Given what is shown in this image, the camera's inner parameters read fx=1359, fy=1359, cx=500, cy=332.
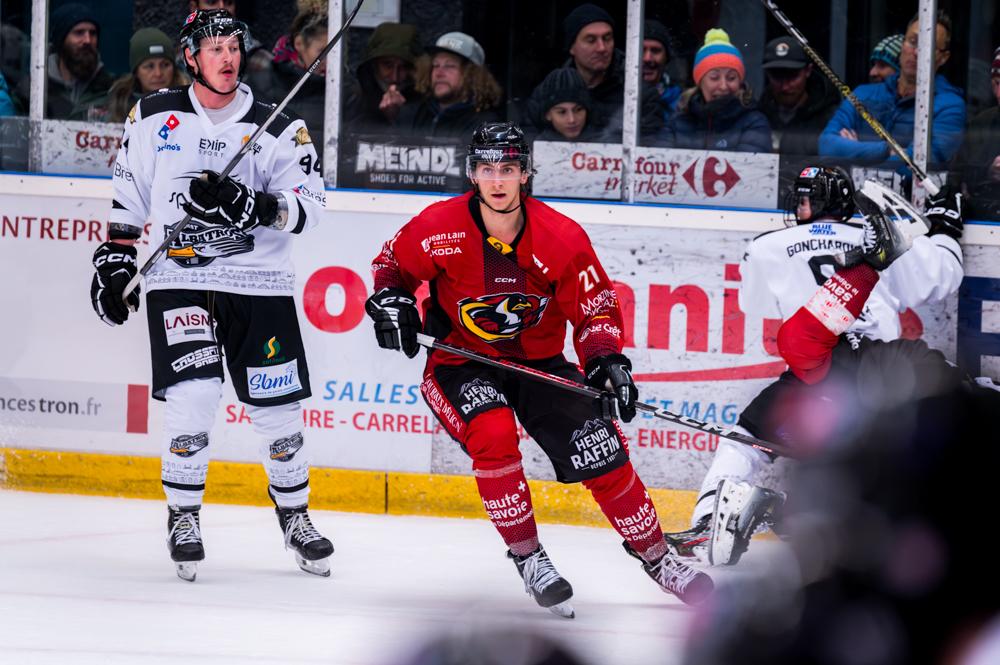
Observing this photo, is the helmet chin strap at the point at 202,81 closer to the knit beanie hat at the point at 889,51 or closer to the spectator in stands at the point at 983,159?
the knit beanie hat at the point at 889,51

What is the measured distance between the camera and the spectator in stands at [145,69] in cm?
467

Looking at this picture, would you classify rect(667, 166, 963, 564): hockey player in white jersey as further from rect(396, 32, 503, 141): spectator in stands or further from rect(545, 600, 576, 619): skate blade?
rect(396, 32, 503, 141): spectator in stands

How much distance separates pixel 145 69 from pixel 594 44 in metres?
1.55

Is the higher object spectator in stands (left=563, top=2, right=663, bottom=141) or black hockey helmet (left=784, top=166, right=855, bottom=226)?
spectator in stands (left=563, top=2, right=663, bottom=141)

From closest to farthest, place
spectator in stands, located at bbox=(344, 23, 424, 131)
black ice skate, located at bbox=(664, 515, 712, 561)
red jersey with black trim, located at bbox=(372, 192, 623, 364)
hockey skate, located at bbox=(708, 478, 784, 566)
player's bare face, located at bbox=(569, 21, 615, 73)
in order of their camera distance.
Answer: red jersey with black trim, located at bbox=(372, 192, 623, 364) < hockey skate, located at bbox=(708, 478, 784, 566) < black ice skate, located at bbox=(664, 515, 712, 561) < player's bare face, located at bbox=(569, 21, 615, 73) < spectator in stands, located at bbox=(344, 23, 424, 131)

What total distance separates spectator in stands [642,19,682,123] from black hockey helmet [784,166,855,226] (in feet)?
2.70

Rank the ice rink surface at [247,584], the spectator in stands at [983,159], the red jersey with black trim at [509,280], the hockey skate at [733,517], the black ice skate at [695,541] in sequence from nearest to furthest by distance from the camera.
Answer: the ice rink surface at [247,584]
the red jersey with black trim at [509,280]
the hockey skate at [733,517]
the black ice skate at [695,541]
the spectator in stands at [983,159]

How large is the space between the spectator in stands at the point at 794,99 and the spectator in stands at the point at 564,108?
569mm

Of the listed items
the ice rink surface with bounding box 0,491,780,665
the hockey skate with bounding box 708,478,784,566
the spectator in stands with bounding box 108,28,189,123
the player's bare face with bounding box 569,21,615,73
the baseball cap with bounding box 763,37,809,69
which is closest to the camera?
the ice rink surface with bounding box 0,491,780,665

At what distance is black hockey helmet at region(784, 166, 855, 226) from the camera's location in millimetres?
3695

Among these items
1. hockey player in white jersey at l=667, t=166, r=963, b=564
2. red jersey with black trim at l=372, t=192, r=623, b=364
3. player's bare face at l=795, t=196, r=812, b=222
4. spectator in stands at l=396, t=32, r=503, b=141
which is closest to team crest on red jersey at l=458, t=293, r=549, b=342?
red jersey with black trim at l=372, t=192, r=623, b=364

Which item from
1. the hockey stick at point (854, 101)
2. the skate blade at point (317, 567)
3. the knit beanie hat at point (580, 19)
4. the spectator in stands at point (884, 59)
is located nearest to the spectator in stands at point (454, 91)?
the knit beanie hat at point (580, 19)

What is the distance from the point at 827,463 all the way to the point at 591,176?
4.02 metres

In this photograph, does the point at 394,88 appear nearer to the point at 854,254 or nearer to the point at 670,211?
the point at 670,211
